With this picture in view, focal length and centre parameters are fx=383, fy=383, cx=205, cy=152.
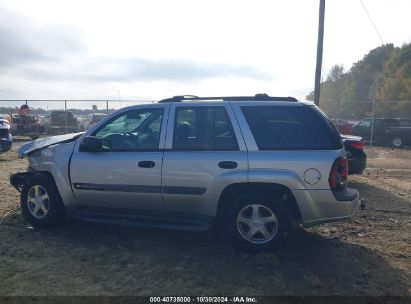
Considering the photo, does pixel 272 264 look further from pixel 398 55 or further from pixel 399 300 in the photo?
pixel 398 55

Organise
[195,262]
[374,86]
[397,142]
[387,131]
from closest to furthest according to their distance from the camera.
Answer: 1. [195,262]
2. [397,142]
3. [387,131]
4. [374,86]

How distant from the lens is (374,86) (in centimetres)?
6800

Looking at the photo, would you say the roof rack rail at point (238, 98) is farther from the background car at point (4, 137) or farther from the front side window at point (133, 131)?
the background car at point (4, 137)

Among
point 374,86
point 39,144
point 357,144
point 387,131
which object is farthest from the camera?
point 374,86

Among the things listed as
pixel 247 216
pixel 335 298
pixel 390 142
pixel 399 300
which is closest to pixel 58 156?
pixel 247 216

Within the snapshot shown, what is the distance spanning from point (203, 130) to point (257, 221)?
4.20 ft

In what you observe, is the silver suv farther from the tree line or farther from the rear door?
the tree line

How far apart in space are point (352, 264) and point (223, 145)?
1.98 m

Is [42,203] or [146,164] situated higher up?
[146,164]

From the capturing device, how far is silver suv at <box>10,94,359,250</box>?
4.41 meters

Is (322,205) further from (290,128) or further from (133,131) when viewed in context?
(133,131)

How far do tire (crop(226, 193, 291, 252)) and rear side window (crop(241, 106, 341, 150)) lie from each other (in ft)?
2.09

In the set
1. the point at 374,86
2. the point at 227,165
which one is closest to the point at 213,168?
the point at 227,165

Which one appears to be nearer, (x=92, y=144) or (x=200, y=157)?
(x=200, y=157)
